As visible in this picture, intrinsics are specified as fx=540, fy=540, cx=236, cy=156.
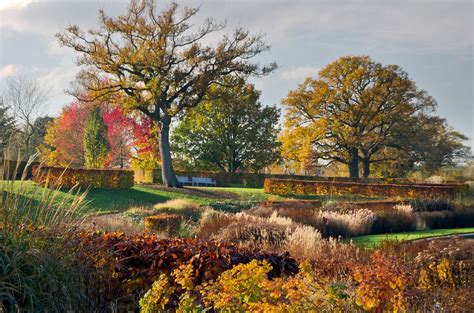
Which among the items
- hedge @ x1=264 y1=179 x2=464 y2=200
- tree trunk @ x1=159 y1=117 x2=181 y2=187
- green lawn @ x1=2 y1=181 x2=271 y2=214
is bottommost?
green lawn @ x1=2 y1=181 x2=271 y2=214

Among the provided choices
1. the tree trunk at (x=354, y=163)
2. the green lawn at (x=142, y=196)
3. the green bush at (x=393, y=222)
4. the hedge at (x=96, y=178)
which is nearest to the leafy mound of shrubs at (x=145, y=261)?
the green bush at (x=393, y=222)

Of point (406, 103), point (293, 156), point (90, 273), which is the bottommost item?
point (90, 273)

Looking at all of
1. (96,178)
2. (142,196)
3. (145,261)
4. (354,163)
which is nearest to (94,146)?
(96,178)

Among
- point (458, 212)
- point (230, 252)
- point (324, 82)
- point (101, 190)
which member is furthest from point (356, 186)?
point (230, 252)

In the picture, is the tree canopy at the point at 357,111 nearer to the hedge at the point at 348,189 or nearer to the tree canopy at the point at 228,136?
the tree canopy at the point at 228,136

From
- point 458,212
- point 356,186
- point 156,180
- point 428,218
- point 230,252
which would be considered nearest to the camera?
point 230,252

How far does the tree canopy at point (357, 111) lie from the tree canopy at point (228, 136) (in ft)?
10.0

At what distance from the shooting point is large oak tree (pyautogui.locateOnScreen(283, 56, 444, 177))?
120 feet

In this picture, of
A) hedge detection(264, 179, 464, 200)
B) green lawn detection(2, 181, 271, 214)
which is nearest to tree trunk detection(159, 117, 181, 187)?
green lawn detection(2, 181, 271, 214)

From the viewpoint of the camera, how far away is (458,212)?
1568cm

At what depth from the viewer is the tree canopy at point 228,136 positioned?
3519 centimetres

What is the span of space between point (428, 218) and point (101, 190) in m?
13.6

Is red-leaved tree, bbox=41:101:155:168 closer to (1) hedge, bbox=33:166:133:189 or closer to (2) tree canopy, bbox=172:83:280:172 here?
(2) tree canopy, bbox=172:83:280:172

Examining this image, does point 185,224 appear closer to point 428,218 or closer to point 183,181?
point 428,218
